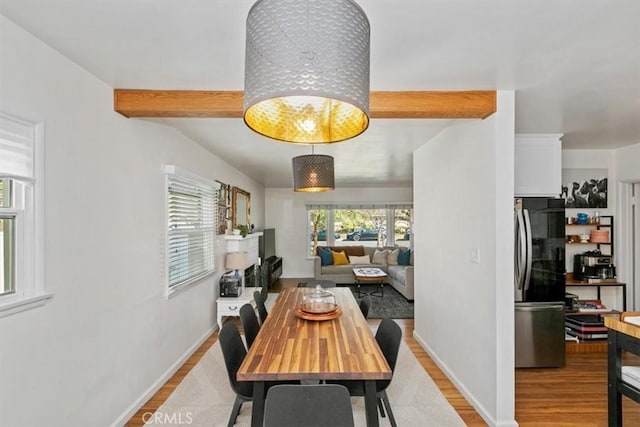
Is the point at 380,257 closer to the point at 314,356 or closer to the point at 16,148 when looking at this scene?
the point at 314,356

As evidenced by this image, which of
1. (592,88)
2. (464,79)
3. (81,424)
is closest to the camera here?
(81,424)

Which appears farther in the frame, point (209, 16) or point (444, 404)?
point (444, 404)

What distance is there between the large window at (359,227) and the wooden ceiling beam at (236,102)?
598 cm

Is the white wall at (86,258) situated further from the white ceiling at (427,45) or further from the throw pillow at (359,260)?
the throw pillow at (359,260)

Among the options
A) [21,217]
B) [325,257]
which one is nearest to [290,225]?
[325,257]

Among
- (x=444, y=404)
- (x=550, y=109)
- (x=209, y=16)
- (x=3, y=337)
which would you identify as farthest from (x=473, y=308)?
(x=3, y=337)

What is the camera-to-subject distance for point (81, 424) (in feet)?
6.31

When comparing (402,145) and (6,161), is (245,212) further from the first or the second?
(6,161)

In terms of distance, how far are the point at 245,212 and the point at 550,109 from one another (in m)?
4.91

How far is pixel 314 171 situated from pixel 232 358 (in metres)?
1.86

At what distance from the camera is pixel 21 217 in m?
1.59

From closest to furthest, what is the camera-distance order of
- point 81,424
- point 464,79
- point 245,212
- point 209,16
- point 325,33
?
1. point 325,33
2. point 209,16
3. point 81,424
4. point 464,79
5. point 245,212

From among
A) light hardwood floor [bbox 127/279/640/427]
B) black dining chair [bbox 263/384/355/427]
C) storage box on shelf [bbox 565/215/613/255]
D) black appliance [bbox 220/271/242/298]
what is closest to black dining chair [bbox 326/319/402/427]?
black dining chair [bbox 263/384/355/427]

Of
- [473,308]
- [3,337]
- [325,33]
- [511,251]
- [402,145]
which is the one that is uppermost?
[402,145]
